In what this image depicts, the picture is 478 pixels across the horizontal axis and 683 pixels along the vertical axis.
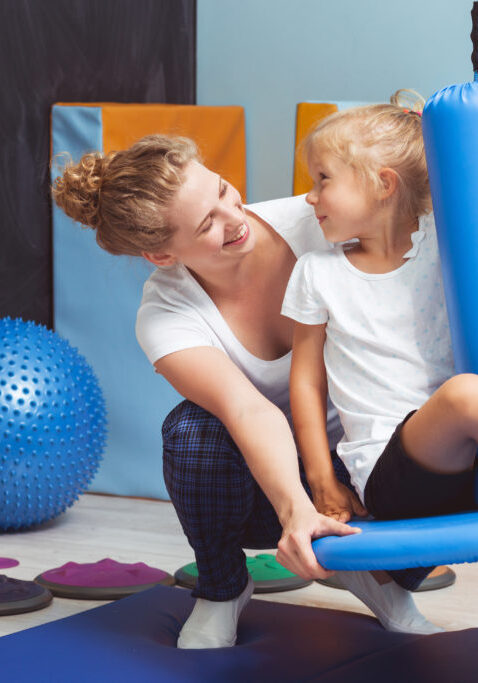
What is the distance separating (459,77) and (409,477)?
1.52m

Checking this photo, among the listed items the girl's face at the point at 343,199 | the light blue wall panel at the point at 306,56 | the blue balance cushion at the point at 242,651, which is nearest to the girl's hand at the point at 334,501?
the blue balance cushion at the point at 242,651

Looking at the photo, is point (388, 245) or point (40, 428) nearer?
point (388, 245)

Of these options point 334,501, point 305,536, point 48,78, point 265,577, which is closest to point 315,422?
point 334,501

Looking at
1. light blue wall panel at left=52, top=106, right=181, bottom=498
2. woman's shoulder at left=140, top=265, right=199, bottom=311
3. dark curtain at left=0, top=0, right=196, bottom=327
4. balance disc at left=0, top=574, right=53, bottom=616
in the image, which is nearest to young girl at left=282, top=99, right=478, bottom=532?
woman's shoulder at left=140, top=265, right=199, bottom=311

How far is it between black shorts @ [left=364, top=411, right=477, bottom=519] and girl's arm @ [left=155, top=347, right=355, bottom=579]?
4.3 inches

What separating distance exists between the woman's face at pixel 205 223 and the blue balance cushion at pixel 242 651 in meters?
0.60

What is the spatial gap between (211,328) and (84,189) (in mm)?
300

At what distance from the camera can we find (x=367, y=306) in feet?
4.28

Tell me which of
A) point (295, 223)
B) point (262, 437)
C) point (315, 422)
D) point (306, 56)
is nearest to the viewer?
point (262, 437)

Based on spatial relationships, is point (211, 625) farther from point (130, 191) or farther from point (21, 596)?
point (130, 191)

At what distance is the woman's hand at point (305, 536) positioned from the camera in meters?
1.09

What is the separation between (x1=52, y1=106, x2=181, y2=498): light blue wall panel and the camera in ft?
8.49

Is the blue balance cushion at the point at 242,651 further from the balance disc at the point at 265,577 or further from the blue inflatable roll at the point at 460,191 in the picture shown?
the blue inflatable roll at the point at 460,191

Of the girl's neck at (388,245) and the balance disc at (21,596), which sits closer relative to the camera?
the girl's neck at (388,245)
